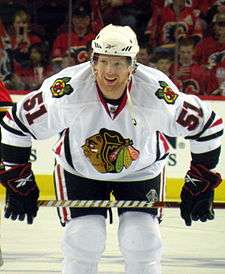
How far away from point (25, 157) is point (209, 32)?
4.68m

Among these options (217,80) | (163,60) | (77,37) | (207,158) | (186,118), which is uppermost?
(186,118)

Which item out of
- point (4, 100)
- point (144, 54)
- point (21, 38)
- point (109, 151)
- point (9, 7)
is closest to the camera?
point (109, 151)

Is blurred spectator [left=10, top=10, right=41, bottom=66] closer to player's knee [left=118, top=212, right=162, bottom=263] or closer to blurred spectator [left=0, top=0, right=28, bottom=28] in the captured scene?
blurred spectator [left=0, top=0, right=28, bottom=28]

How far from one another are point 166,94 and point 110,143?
0.89 feet

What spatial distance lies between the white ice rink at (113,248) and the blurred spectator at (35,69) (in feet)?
4.74

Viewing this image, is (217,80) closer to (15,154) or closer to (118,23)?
(118,23)

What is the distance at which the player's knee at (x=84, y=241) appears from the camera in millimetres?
3557

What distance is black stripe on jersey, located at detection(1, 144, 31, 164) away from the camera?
3738 mm

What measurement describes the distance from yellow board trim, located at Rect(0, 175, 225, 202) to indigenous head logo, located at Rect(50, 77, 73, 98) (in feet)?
14.0

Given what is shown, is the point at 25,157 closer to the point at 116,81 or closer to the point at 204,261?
the point at 116,81

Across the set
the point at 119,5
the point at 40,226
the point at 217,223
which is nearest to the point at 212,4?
the point at 119,5

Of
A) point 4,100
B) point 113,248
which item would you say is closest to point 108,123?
point 4,100

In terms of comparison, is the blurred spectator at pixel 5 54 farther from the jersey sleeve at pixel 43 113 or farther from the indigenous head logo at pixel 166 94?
the indigenous head logo at pixel 166 94

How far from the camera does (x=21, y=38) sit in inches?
331
